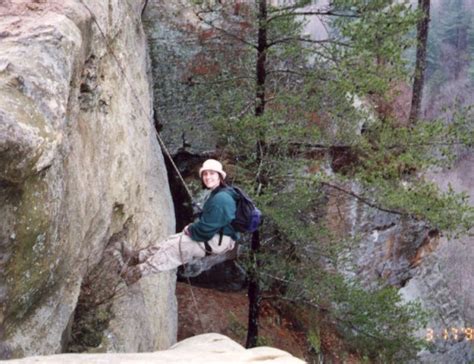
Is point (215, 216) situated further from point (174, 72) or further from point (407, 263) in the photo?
point (407, 263)

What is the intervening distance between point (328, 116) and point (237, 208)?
356 centimetres

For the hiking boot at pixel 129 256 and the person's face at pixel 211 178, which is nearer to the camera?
the person's face at pixel 211 178

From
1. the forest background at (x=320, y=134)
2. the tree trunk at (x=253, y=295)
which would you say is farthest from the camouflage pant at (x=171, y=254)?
the tree trunk at (x=253, y=295)

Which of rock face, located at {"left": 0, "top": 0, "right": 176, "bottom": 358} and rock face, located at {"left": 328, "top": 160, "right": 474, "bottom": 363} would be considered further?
rock face, located at {"left": 328, "top": 160, "right": 474, "bottom": 363}

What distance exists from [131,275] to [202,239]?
2.98 feet

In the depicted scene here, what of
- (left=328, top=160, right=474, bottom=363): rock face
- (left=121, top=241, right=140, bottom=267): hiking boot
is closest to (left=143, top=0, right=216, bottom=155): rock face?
(left=328, top=160, right=474, bottom=363): rock face

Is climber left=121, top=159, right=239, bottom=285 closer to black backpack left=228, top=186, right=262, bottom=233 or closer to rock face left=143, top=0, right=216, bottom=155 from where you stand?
black backpack left=228, top=186, right=262, bottom=233

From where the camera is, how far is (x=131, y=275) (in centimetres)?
611

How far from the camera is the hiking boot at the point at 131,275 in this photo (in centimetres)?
608

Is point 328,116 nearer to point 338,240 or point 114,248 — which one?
point 338,240

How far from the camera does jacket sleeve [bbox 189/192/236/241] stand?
570 cm

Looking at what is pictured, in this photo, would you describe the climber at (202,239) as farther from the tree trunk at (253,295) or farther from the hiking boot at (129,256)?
the tree trunk at (253,295)

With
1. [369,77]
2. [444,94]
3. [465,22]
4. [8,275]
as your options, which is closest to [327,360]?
[369,77]

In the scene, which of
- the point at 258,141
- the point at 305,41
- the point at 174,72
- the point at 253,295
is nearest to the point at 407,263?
the point at 253,295
